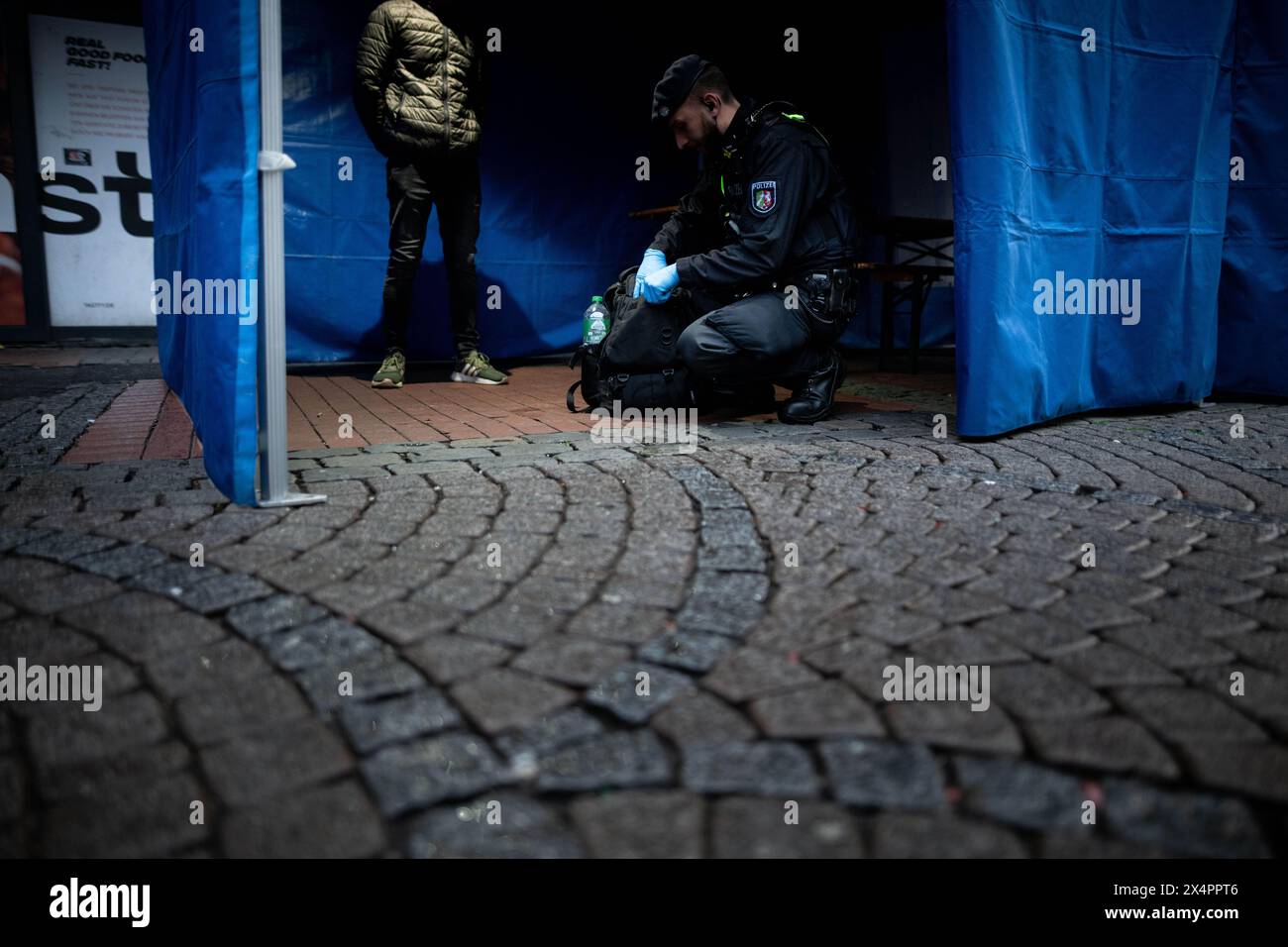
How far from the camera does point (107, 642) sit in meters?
1.83

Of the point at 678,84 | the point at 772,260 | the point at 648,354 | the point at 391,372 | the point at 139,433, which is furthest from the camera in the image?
the point at 391,372

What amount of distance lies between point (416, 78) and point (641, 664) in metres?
4.60

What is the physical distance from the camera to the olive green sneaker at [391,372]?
569cm

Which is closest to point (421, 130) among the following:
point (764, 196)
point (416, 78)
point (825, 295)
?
point (416, 78)

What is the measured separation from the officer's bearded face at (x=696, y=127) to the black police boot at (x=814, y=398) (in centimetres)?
114

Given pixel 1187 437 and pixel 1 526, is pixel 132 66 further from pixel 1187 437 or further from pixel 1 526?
pixel 1187 437

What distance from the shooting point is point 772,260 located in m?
4.11

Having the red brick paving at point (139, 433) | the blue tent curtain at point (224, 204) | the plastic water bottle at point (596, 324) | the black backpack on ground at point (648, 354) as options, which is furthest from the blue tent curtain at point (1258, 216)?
the red brick paving at point (139, 433)

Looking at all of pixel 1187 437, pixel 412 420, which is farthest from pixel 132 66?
pixel 1187 437

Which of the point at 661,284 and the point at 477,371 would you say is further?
the point at 477,371

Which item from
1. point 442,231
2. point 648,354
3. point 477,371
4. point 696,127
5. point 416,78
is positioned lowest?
point 477,371

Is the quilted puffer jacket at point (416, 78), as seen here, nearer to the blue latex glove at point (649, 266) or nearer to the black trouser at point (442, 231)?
the black trouser at point (442, 231)

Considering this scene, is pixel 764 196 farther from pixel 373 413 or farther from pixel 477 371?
pixel 477 371
